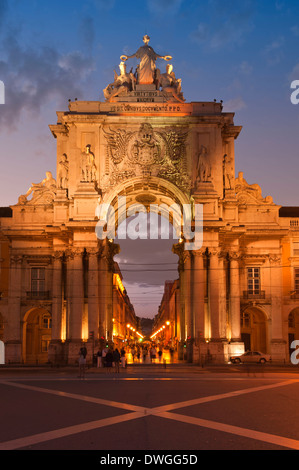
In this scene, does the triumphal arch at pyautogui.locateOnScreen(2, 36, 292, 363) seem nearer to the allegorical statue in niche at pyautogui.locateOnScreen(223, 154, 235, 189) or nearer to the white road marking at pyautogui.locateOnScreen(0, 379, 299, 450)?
the allegorical statue in niche at pyautogui.locateOnScreen(223, 154, 235, 189)

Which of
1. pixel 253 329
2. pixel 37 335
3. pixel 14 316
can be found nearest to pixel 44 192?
pixel 14 316

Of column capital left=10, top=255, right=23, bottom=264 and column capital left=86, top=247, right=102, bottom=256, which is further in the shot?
column capital left=10, top=255, right=23, bottom=264

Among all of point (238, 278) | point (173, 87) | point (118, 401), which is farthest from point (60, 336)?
point (118, 401)

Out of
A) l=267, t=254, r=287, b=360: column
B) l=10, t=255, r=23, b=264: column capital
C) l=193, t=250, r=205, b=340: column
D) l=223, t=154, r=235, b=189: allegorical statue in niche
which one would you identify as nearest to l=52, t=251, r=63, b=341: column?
l=10, t=255, r=23, b=264: column capital

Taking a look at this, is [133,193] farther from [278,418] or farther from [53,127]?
[278,418]

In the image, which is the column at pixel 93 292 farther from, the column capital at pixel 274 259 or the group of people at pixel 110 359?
the column capital at pixel 274 259

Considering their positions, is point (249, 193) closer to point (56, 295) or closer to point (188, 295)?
point (188, 295)

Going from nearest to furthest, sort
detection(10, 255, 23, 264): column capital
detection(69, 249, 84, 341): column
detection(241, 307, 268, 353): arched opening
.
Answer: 1. detection(69, 249, 84, 341): column
2. detection(10, 255, 23, 264): column capital
3. detection(241, 307, 268, 353): arched opening

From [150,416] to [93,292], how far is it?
30.6 metres

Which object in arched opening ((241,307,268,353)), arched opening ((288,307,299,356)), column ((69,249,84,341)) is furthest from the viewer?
arched opening ((288,307,299,356))

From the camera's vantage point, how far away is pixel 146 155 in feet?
163

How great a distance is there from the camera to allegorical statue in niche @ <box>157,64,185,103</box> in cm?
5202

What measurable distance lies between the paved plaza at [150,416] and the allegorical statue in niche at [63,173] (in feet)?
86.8
